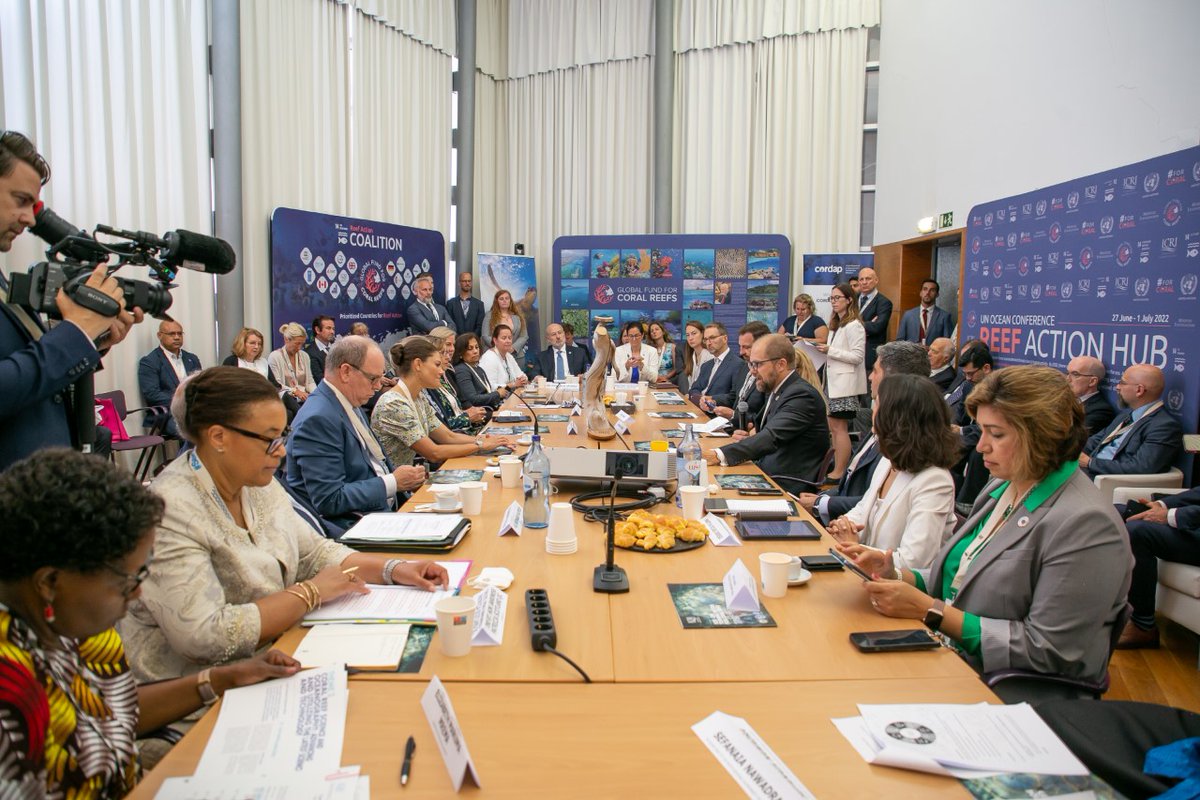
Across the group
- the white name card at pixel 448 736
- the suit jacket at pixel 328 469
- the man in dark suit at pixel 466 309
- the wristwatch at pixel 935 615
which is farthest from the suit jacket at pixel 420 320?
the white name card at pixel 448 736

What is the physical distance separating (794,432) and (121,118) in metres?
5.36

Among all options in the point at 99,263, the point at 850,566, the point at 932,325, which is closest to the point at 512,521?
the point at 850,566

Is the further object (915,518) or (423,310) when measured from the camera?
(423,310)

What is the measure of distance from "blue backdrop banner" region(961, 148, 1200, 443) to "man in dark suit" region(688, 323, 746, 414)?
1.96 meters

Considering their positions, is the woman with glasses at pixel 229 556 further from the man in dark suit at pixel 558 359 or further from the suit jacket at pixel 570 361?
the suit jacket at pixel 570 361

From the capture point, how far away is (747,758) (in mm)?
1285

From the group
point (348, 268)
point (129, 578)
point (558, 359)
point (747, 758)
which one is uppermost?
point (348, 268)

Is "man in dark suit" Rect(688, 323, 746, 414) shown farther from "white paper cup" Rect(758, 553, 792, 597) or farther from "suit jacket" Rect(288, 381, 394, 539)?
"white paper cup" Rect(758, 553, 792, 597)

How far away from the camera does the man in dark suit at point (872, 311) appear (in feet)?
25.1

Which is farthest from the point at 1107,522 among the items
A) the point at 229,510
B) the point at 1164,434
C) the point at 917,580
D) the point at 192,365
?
the point at 192,365

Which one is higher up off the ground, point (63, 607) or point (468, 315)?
point (468, 315)

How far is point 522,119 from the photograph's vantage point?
34.8 ft

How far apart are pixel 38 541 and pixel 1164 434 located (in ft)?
14.8

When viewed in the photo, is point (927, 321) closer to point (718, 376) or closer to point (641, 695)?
point (718, 376)
